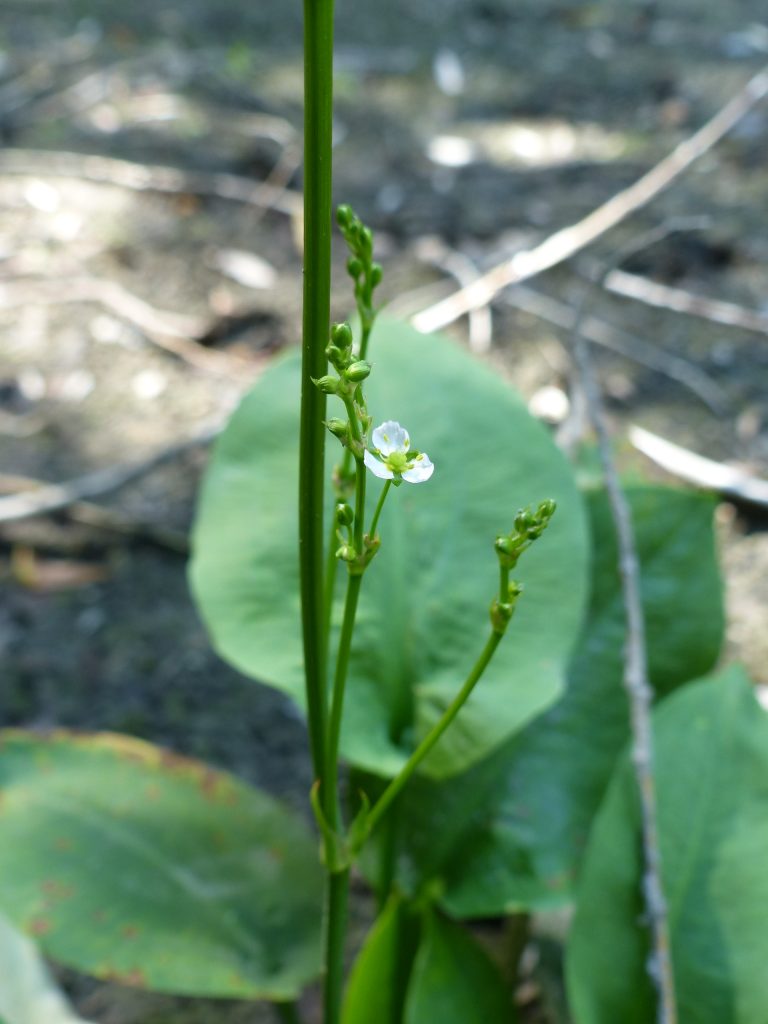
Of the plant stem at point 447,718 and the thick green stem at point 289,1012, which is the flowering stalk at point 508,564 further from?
the thick green stem at point 289,1012

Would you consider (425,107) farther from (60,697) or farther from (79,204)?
(60,697)

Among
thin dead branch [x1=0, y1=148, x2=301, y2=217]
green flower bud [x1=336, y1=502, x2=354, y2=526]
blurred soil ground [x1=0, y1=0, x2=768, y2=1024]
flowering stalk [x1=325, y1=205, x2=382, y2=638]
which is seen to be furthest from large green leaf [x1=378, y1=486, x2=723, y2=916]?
thin dead branch [x1=0, y1=148, x2=301, y2=217]

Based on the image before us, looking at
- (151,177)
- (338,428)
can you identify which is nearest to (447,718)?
(338,428)

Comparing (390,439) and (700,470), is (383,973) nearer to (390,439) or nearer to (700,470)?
(390,439)

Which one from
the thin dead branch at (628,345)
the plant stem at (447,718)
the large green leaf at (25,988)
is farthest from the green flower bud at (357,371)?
the thin dead branch at (628,345)

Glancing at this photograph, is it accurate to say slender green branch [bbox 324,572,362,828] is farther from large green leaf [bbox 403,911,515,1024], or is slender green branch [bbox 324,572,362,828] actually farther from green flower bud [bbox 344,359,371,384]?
large green leaf [bbox 403,911,515,1024]
